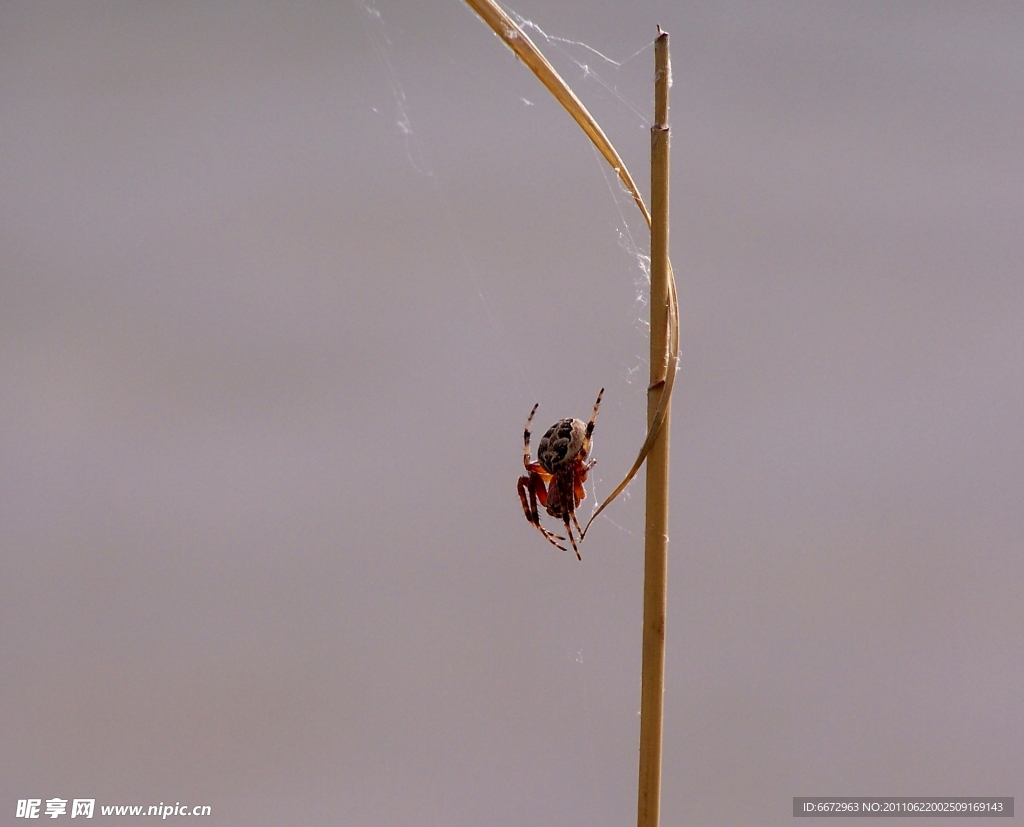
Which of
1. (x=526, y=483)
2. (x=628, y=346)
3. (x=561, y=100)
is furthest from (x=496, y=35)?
(x=628, y=346)

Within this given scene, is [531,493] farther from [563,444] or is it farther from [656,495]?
[656,495]

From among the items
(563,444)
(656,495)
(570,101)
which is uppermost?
(570,101)

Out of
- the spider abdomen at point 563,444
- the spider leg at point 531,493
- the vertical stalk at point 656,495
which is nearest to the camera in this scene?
the vertical stalk at point 656,495

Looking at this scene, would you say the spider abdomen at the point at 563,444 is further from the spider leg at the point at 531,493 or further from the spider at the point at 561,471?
the spider leg at the point at 531,493

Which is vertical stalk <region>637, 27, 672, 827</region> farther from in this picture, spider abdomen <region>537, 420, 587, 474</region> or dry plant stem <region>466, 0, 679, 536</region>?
spider abdomen <region>537, 420, 587, 474</region>

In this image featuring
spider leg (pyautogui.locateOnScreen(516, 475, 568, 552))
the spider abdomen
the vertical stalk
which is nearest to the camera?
the vertical stalk

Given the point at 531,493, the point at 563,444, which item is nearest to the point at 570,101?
the point at 563,444

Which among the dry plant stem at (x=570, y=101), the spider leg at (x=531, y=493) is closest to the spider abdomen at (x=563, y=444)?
the spider leg at (x=531, y=493)

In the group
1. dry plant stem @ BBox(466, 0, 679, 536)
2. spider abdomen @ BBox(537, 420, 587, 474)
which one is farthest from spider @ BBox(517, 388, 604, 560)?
dry plant stem @ BBox(466, 0, 679, 536)
